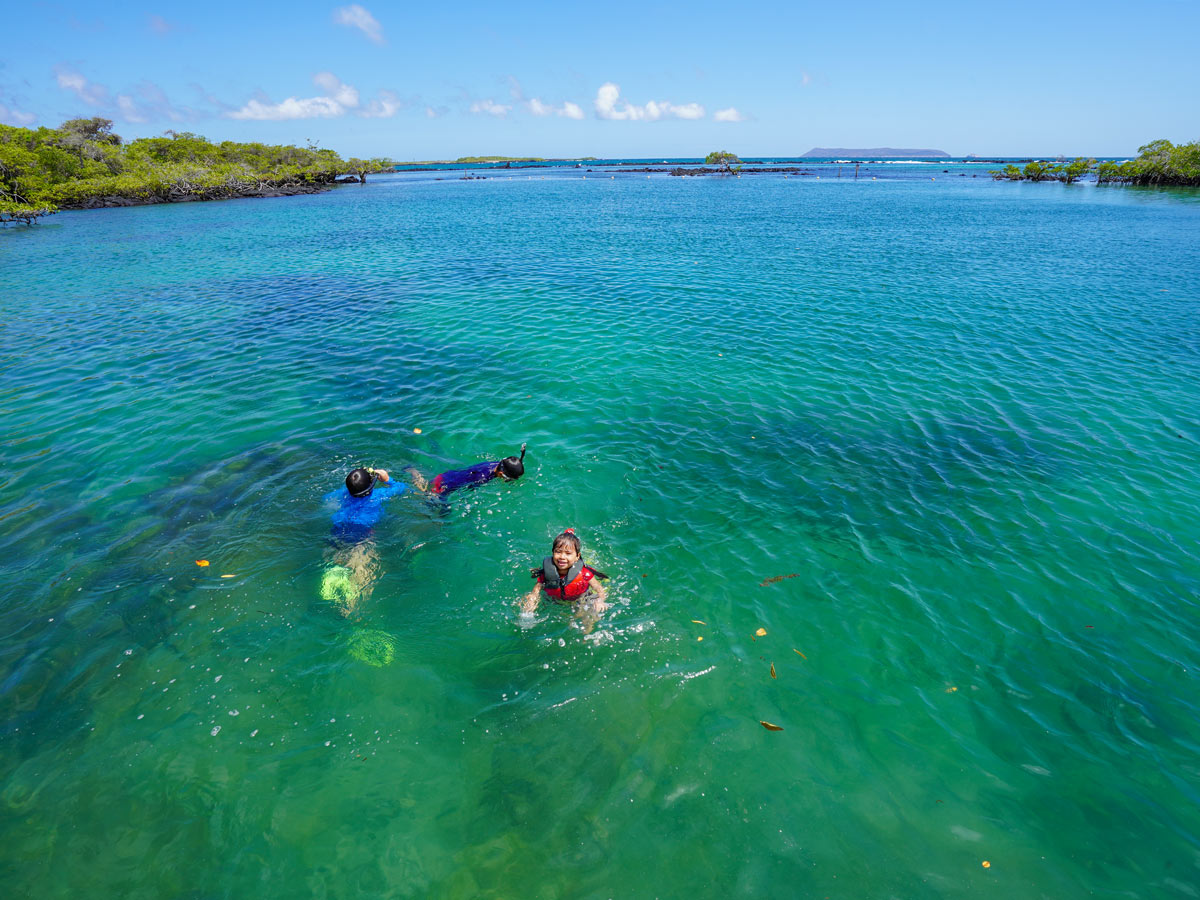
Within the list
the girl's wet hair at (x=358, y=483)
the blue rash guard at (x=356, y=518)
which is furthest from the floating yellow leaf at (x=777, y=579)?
the girl's wet hair at (x=358, y=483)

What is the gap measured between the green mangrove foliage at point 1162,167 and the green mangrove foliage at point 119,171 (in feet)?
489

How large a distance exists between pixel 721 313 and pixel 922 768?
21.9 m

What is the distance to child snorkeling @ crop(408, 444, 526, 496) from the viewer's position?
12.3 meters

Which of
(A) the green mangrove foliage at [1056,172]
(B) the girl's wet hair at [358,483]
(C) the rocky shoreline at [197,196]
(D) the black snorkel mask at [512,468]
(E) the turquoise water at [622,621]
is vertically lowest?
(E) the turquoise water at [622,621]

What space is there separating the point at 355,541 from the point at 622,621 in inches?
224

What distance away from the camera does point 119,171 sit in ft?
281

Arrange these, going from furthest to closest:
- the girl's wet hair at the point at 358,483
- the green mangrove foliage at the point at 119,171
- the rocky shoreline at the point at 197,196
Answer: the rocky shoreline at the point at 197,196, the green mangrove foliage at the point at 119,171, the girl's wet hair at the point at 358,483

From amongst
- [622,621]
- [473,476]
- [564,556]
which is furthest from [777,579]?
[473,476]

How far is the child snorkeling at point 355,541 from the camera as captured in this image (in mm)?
9898

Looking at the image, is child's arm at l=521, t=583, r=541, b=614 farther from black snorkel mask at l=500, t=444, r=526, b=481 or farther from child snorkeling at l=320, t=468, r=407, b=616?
black snorkel mask at l=500, t=444, r=526, b=481

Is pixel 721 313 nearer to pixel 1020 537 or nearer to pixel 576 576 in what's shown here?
pixel 1020 537

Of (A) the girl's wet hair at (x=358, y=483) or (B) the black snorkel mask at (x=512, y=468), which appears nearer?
(A) the girl's wet hair at (x=358, y=483)

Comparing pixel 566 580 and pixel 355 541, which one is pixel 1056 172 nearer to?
pixel 566 580

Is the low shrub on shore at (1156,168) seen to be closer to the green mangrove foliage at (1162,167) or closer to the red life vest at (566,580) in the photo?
the green mangrove foliage at (1162,167)
